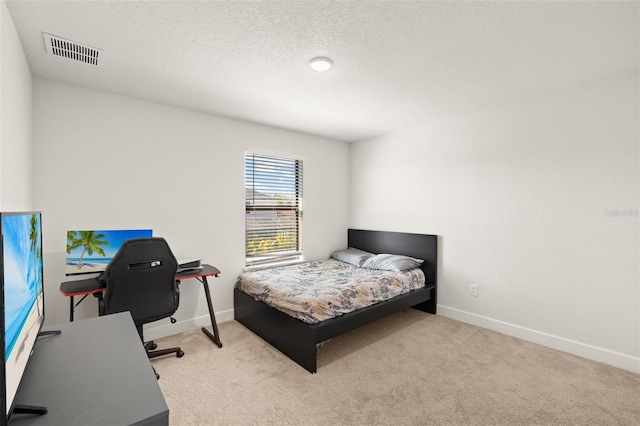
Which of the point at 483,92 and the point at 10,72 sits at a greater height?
the point at 483,92

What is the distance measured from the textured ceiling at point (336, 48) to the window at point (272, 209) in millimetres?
969

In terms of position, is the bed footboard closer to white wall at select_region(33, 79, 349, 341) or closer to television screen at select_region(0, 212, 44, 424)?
white wall at select_region(33, 79, 349, 341)

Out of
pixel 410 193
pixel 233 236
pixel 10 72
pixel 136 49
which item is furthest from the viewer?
pixel 410 193

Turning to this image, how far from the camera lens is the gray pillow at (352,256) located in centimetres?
Answer: 406

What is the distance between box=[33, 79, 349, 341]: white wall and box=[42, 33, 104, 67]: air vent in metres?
0.61

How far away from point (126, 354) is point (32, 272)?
50 centimetres

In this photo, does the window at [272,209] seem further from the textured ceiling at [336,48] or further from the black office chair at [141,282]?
the black office chair at [141,282]

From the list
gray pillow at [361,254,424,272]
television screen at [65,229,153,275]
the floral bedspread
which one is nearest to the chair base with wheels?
television screen at [65,229,153,275]

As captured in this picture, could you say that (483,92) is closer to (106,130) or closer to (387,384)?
(387,384)

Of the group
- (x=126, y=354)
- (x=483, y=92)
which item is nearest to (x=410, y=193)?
(x=483, y=92)

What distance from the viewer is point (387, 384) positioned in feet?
7.30

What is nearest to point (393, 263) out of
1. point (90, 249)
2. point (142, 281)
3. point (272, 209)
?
point (272, 209)

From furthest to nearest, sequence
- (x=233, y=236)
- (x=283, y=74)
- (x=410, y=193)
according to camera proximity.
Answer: (x=410, y=193)
(x=233, y=236)
(x=283, y=74)

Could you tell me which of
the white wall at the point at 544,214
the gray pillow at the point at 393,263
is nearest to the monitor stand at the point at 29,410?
the gray pillow at the point at 393,263
